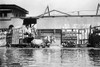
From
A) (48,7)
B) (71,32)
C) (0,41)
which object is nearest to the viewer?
(0,41)

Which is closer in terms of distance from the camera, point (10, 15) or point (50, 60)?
point (50, 60)

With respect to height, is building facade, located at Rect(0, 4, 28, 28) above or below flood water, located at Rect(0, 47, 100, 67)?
above

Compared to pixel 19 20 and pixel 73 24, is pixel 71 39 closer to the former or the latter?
pixel 73 24

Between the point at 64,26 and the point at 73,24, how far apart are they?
65.8 inches

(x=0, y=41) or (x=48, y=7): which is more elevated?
(x=48, y=7)

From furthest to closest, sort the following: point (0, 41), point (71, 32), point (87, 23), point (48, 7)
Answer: point (48, 7) < point (87, 23) < point (71, 32) < point (0, 41)

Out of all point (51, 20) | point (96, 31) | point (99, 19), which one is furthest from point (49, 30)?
point (96, 31)

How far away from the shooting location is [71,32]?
4306cm

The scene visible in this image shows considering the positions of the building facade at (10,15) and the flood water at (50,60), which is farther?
the building facade at (10,15)

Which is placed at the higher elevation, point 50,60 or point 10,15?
point 10,15

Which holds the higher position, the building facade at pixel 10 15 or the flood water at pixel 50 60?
the building facade at pixel 10 15

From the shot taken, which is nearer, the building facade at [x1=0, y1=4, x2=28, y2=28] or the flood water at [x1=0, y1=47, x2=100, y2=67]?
the flood water at [x1=0, y1=47, x2=100, y2=67]

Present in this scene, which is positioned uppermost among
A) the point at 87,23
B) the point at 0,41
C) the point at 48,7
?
the point at 48,7

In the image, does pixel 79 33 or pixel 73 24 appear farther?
pixel 73 24
